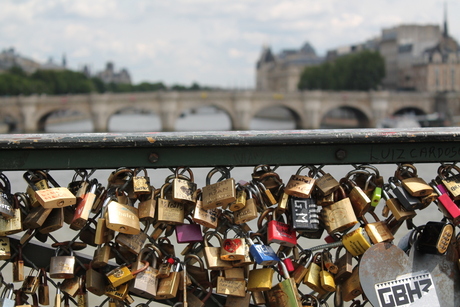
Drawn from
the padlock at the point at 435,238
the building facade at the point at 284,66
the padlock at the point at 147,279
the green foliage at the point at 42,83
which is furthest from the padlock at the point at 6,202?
the building facade at the point at 284,66

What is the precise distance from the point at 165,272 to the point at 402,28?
200ft

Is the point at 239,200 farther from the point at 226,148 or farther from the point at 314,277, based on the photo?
the point at 314,277

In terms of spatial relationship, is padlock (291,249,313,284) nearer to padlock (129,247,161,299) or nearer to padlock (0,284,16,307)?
padlock (129,247,161,299)

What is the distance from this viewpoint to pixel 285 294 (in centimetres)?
156

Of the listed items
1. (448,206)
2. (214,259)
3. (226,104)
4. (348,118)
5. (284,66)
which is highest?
(284,66)

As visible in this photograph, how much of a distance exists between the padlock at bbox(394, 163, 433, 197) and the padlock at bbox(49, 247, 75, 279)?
34.2 inches

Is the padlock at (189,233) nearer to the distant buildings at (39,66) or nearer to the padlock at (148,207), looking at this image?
the padlock at (148,207)

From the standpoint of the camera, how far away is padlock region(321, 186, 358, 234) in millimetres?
1589

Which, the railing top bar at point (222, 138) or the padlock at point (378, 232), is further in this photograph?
the padlock at point (378, 232)

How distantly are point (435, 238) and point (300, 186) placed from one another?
0.38 metres

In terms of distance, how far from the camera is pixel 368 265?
1.57m

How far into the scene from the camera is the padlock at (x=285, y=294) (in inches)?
60.8

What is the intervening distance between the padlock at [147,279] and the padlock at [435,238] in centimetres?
69

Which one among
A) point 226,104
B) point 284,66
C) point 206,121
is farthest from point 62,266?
point 284,66
